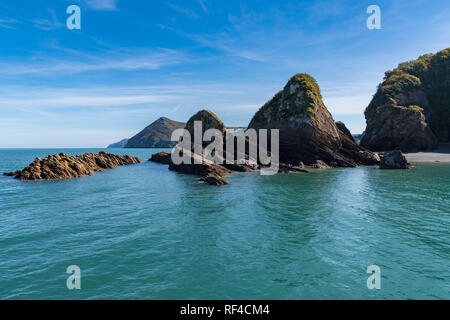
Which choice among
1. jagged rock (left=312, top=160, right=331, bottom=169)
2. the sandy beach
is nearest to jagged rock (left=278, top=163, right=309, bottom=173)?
jagged rock (left=312, top=160, right=331, bottom=169)

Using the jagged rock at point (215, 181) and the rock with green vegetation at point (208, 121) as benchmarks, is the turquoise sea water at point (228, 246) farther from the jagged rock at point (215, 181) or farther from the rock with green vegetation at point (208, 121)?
the rock with green vegetation at point (208, 121)

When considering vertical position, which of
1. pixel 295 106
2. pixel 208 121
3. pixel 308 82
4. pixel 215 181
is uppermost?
pixel 308 82

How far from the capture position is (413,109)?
7762 cm

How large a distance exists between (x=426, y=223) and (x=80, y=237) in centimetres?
2626

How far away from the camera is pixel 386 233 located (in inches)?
643

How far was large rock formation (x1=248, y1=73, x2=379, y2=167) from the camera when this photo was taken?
61.8 m

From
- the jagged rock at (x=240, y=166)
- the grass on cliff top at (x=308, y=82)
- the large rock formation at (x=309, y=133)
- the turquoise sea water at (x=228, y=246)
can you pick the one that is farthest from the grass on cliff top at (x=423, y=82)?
the turquoise sea water at (x=228, y=246)

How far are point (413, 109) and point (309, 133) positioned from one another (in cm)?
4532

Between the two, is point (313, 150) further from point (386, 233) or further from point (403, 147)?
point (386, 233)


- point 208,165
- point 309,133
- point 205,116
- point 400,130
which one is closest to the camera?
point 208,165

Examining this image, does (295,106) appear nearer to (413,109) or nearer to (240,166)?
(240,166)

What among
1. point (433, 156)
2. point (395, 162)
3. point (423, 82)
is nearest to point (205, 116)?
point (395, 162)

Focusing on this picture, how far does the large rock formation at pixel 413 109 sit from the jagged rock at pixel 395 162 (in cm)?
3216
